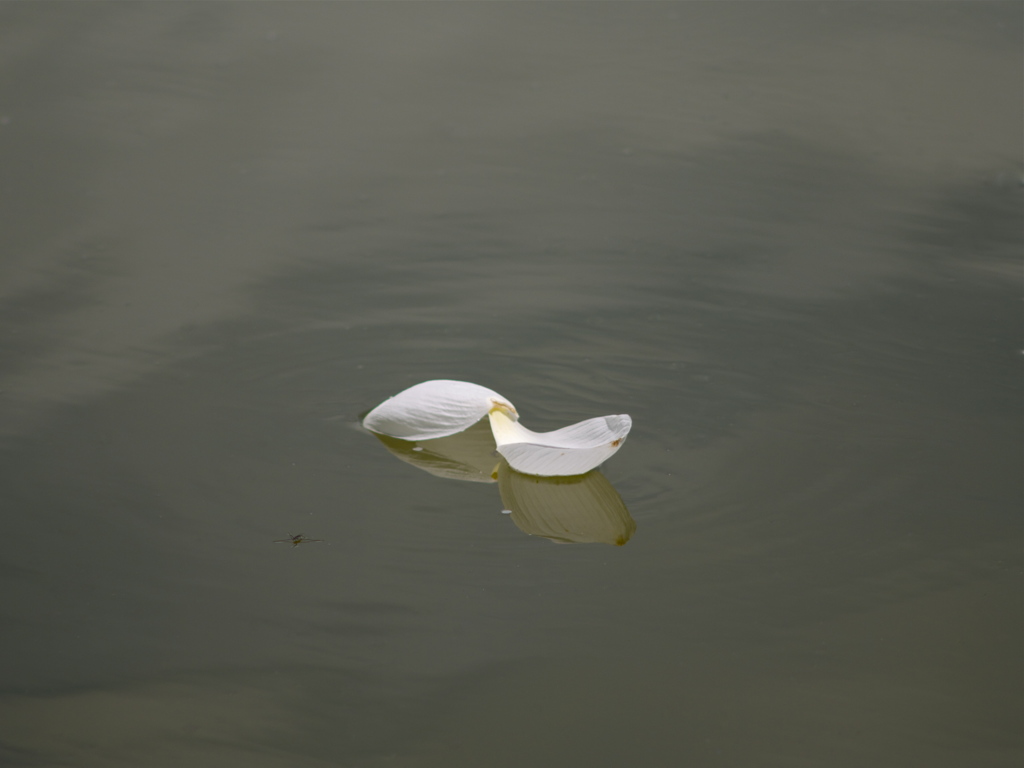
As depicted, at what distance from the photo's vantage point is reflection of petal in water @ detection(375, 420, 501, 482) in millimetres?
880

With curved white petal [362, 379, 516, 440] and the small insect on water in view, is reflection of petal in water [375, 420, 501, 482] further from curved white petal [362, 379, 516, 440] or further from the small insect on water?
the small insect on water

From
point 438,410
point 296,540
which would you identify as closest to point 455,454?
point 438,410

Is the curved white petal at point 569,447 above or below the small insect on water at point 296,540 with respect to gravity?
above

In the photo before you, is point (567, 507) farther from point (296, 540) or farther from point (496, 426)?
point (296, 540)

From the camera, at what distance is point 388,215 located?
1.34 m

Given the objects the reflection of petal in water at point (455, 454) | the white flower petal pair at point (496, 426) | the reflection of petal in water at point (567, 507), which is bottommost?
the reflection of petal in water at point (567, 507)

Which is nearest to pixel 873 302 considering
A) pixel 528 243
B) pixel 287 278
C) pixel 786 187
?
pixel 786 187

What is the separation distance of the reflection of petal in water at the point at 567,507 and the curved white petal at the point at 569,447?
0.03 feet

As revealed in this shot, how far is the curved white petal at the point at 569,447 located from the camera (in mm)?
852

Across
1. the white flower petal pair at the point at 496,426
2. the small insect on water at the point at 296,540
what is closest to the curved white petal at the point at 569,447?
the white flower petal pair at the point at 496,426

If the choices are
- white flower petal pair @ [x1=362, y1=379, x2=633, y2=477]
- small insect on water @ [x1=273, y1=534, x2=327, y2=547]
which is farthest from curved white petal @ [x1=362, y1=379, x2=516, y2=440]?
small insect on water @ [x1=273, y1=534, x2=327, y2=547]

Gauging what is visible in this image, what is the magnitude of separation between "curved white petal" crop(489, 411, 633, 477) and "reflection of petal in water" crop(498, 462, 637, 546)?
1 cm

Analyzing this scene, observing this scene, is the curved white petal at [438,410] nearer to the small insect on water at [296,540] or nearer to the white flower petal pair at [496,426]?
the white flower petal pair at [496,426]

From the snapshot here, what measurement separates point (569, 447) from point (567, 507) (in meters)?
0.06
